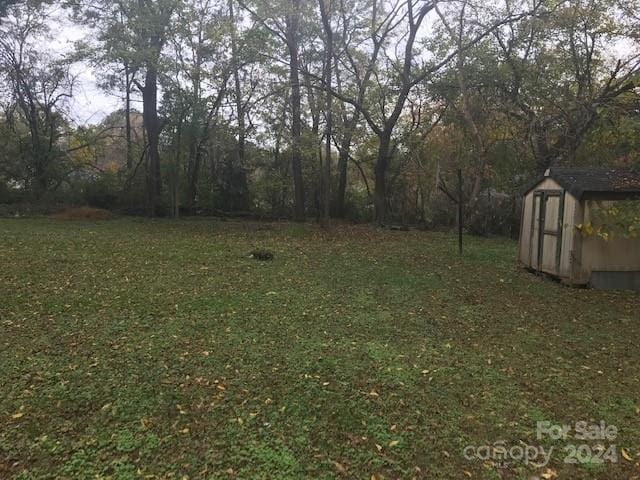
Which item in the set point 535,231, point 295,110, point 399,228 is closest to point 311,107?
point 295,110

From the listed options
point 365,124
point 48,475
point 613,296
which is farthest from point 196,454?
point 365,124

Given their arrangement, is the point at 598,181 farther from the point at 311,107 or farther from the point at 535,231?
the point at 311,107

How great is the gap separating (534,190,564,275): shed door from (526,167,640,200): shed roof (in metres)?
0.27

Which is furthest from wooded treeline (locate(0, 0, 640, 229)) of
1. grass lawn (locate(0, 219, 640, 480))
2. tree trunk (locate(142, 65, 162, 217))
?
grass lawn (locate(0, 219, 640, 480))

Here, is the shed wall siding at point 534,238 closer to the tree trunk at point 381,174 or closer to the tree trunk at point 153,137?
the tree trunk at point 381,174

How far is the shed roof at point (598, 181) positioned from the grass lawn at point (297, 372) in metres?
1.44

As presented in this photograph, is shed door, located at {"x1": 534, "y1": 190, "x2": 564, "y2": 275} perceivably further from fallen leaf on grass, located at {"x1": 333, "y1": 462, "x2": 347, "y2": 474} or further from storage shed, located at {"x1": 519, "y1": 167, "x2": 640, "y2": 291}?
fallen leaf on grass, located at {"x1": 333, "y1": 462, "x2": 347, "y2": 474}

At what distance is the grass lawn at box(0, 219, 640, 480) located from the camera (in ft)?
8.07

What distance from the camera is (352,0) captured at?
16.0m

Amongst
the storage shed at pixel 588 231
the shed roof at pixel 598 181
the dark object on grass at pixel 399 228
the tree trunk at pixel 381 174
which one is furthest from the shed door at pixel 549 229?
the tree trunk at pixel 381 174

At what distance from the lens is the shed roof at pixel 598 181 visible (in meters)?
6.20

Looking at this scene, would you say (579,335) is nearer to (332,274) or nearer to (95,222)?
(332,274)

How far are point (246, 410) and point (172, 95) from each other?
47.6 ft

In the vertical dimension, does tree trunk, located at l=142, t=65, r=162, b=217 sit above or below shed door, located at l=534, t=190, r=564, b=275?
above
